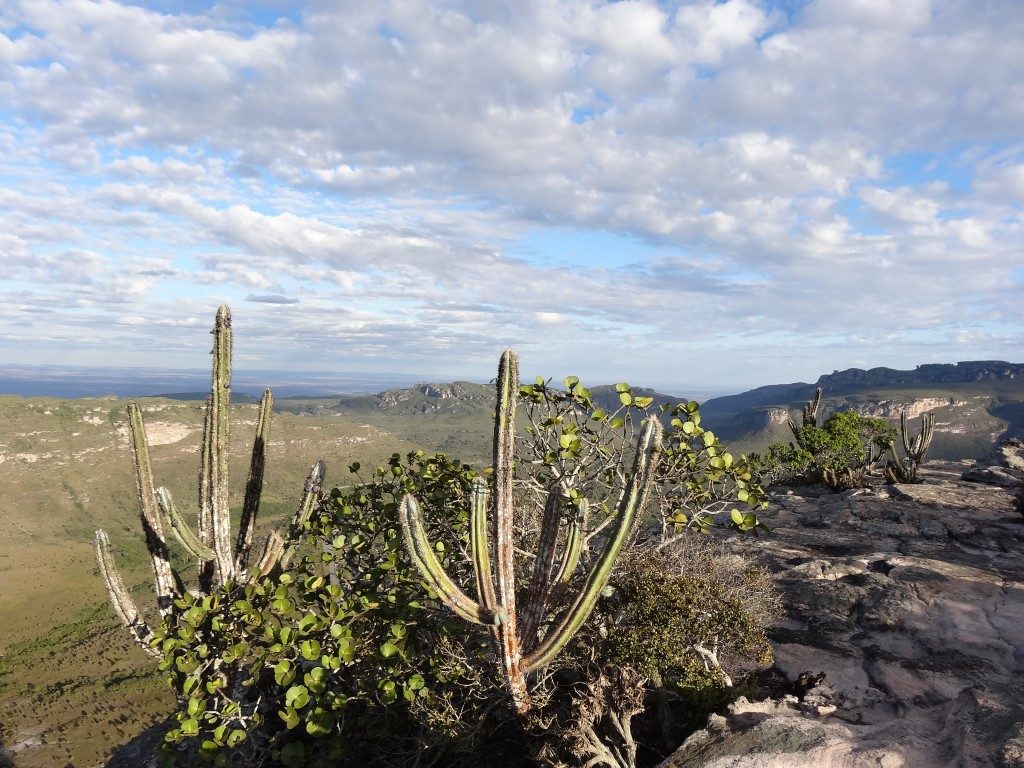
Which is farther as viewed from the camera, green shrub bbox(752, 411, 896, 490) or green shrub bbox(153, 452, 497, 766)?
green shrub bbox(752, 411, 896, 490)

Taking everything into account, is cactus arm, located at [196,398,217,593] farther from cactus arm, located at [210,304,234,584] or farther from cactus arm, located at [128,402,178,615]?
cactus arm, located at [128,402,178,615]

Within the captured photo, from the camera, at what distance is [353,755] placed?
28.6ft

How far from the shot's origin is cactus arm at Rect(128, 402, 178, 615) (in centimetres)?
836

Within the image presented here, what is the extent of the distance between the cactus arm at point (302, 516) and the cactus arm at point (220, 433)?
993 mm

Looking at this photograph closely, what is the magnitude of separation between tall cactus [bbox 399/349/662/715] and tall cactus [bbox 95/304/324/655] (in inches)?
144

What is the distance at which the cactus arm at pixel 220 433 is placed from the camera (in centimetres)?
827

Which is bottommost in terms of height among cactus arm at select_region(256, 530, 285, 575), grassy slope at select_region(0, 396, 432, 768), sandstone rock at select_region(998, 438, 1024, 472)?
grassy slope at select_region(0, 396, 432, 768)

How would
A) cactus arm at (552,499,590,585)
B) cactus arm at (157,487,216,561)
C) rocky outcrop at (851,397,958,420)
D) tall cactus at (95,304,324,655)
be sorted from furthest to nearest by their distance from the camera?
rocky outcrop at (851,397,958,420) < tall cactus at (95,304,324,655) < cactus arm at (157,487,216,561) < cactus arm at (552,499,590,585)

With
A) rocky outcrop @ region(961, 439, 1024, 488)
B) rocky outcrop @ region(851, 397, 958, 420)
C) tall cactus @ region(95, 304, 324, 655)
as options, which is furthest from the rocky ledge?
rocky outcrop @ region(851, 397, 958, 420)

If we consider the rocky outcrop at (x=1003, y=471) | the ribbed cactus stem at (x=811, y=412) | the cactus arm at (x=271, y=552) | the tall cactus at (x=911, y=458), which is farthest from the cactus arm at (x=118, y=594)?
the rocky outcrop at (x=1003, y=471)

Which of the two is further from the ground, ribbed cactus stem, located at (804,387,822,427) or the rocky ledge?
ribbed cactus stem, located at (804,387,822,427)

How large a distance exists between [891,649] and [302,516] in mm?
10268

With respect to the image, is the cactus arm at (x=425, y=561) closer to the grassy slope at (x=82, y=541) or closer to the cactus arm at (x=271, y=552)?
the cactus arm at (x=271, y=552)

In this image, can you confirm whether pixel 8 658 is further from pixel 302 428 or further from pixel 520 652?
pixel 302 428
